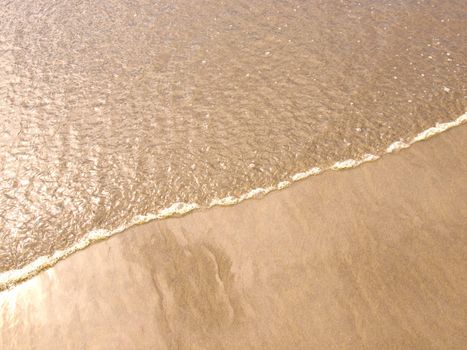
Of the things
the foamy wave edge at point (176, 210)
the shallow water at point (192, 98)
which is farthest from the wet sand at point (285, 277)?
the shallow water at point (192, 98)

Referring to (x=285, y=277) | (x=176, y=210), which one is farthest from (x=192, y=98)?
(x=285, y=277)

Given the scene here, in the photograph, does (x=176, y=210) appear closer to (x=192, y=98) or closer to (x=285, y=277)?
(x=285, y=277)

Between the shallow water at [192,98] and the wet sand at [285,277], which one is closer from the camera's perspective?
the wet sand at [285,277]

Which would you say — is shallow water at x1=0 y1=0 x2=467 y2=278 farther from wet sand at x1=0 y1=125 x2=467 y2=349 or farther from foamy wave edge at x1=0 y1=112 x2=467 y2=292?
wet sand at x1=0 y1=125 x2=467 y2=349

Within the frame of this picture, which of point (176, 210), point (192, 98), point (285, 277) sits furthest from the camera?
point (192, 98)

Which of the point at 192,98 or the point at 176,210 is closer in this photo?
the point at 176,210

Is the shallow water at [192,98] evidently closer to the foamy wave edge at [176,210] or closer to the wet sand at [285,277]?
the foamy wave edge at [176,210]

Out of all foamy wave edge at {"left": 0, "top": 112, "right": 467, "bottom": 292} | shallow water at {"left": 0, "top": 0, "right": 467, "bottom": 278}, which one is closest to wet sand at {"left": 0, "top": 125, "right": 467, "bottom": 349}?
foamy wave edge at {"left": 0, "top": 112, "right": 467, "bottom": 292}
